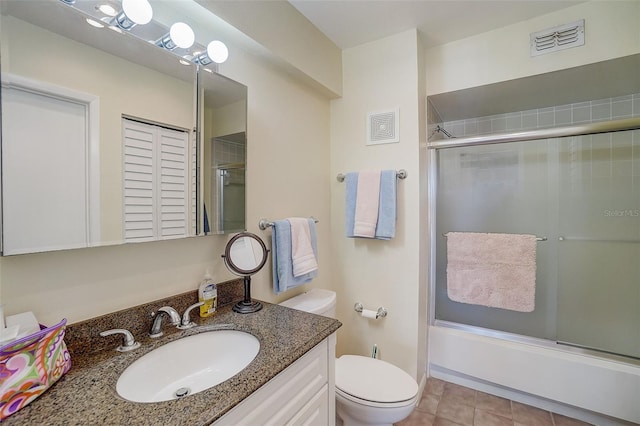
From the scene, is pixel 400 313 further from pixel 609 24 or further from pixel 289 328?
pixel 609 24

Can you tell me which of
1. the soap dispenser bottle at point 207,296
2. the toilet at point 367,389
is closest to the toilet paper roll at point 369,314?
the toilet at point 367,389

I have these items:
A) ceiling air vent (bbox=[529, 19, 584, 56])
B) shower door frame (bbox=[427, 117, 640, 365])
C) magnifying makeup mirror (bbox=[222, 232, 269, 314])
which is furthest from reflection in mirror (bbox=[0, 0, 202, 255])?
ceiling air vent (bbox=[529, 19, 584, 56])

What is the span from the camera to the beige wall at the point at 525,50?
4.90 ft

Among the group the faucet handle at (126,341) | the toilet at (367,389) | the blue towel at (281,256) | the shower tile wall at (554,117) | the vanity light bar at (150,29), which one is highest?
the shower tile wall at (554,117)

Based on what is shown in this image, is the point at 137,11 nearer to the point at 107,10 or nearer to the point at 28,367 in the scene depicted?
the point at 107,10

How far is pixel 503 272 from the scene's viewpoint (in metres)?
1.93

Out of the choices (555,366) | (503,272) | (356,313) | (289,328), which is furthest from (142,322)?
(555,366)

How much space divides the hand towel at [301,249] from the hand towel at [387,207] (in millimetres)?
470

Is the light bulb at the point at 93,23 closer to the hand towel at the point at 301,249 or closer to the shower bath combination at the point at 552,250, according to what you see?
the hand towel at the point at 301,249

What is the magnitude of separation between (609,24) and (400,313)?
1.99 m

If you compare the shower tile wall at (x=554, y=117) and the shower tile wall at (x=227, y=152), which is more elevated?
the shower tile wall at (x=554, y=117)

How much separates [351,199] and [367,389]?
1087 millimetres

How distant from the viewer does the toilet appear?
1.29 m

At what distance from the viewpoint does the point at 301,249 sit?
1.56 meters
